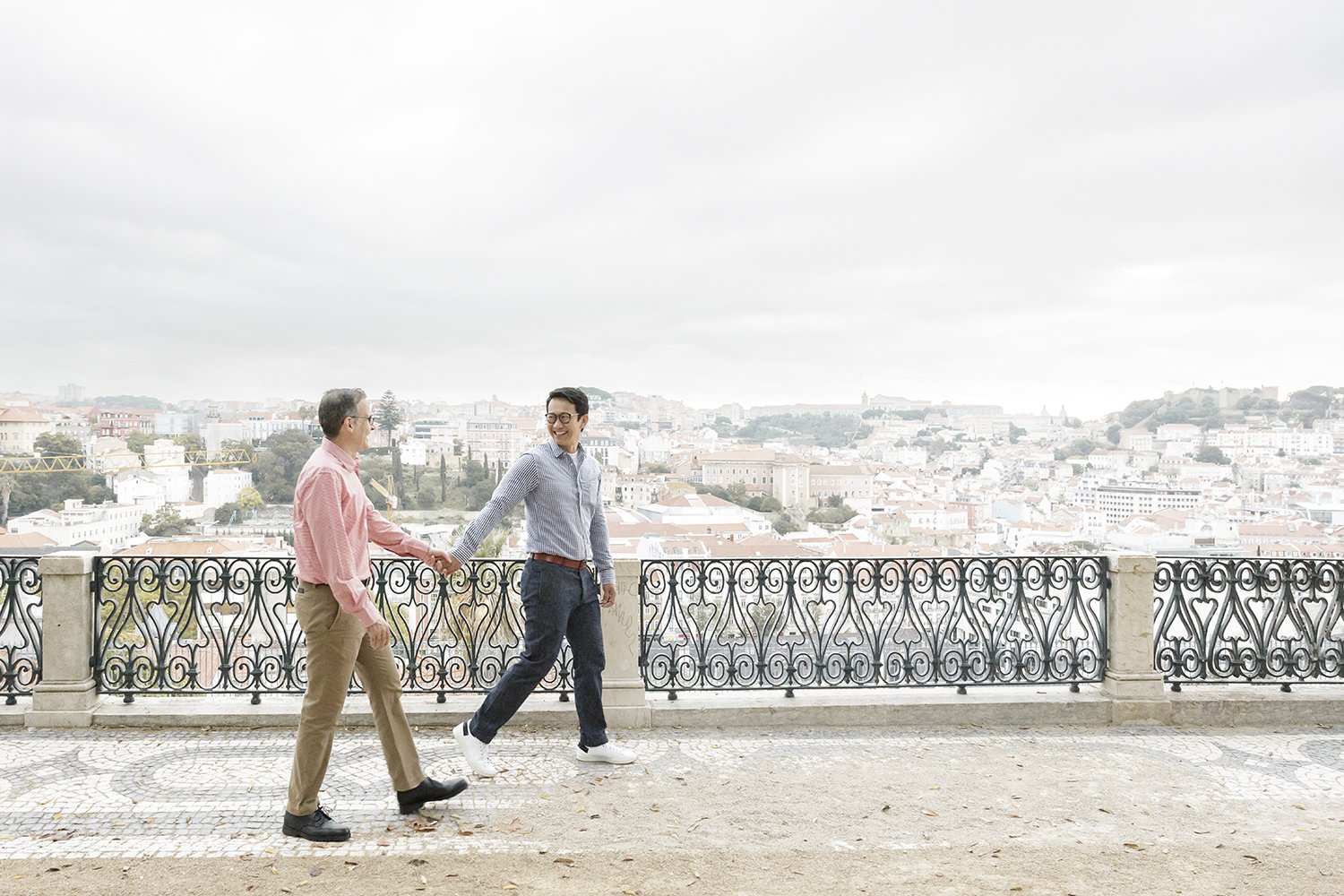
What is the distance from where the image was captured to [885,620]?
18.4 feet

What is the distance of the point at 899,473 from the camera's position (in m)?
41.3

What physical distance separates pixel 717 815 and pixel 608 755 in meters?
0.86

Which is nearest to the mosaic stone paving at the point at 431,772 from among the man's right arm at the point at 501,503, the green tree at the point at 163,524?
the man's right arm at the point at 501,503

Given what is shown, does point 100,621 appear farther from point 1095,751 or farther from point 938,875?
point 1095,751

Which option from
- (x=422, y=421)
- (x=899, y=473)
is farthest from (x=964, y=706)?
(x=899, y=473)

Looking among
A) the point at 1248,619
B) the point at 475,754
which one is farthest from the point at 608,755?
the point at 1248,619

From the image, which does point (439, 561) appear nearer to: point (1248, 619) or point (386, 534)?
point (386, 534)

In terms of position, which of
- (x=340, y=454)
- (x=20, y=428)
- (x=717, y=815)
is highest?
(x=20, y=428)

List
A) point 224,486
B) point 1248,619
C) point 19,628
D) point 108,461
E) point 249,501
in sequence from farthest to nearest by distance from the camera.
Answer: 1. point 108,461
2. point 224,486
3. point 249,501
4. point 1248,619
5. point 19,628

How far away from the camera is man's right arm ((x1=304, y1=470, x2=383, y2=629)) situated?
337 centimetres

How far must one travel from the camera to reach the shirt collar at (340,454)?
3533mm

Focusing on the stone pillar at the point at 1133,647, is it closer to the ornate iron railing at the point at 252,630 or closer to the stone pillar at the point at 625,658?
the stone pillar at the point at 625,658

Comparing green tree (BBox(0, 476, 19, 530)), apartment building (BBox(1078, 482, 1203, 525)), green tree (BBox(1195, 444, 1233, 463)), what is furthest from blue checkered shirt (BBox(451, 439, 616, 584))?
green tree (BBox(1195, 444, 1233, 463))

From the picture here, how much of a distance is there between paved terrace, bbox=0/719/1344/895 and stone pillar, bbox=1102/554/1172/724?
0.24 metres
